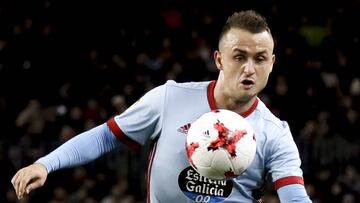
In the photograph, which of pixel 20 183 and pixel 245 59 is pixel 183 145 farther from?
pixel 20 183

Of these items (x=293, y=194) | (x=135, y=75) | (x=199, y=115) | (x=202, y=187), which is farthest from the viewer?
(x=135, y=75)

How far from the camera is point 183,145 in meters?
5.54

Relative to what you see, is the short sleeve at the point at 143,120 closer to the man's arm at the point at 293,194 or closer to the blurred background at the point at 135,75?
the man's arm at the point at 293,194

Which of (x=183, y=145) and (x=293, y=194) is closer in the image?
(x=293, y=194)

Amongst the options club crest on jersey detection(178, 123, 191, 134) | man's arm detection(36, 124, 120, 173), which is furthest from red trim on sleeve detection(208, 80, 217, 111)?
man's arm detection(36, 124, 120, 173)

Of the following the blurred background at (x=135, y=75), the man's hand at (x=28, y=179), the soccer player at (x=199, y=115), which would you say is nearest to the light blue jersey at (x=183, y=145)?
the soccer player at (x=199, y=115)

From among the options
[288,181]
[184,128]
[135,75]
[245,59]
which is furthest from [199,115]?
[135,75]

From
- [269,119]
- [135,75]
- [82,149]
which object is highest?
[269,119]

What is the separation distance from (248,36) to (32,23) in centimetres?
886

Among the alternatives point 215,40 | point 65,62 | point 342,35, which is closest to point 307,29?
point 342,35

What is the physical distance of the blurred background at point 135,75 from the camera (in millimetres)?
11641

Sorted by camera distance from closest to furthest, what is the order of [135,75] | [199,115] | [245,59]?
[245,59] < [199,115] < [135,75]

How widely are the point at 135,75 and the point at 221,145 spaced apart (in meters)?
8.29

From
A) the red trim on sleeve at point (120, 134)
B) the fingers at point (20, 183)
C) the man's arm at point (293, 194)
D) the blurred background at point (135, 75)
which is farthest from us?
the blurred background at point (135, 75)
